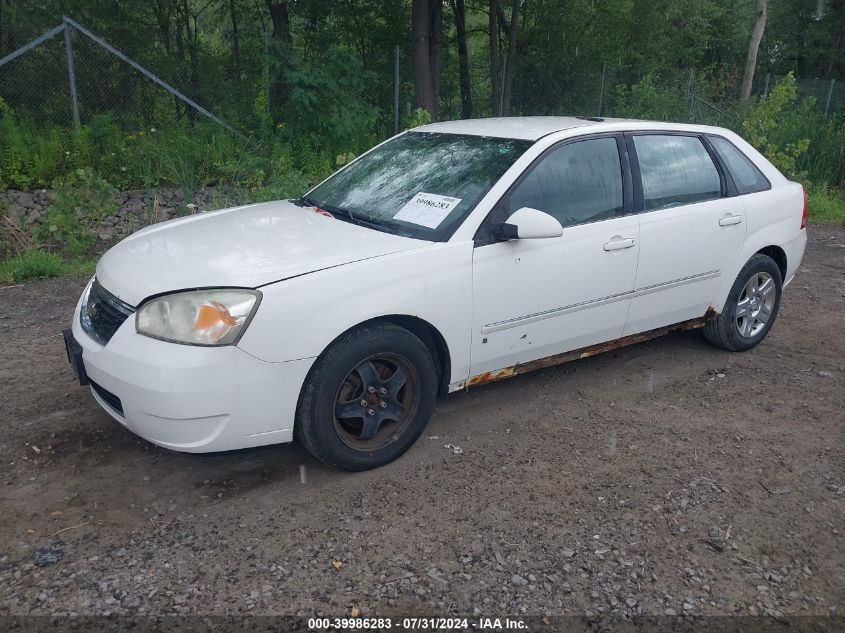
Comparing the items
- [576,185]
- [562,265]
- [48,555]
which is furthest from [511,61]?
[48,555]

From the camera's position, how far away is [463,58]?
15719 millimetres

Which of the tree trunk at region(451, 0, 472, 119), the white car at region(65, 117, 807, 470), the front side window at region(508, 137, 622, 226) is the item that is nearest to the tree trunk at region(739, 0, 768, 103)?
the tree trunk at region(451, 0, 472, 119)

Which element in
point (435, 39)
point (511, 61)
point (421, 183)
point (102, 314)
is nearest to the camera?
point (102, 314)

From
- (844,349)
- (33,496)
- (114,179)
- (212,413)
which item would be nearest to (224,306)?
(212,413)

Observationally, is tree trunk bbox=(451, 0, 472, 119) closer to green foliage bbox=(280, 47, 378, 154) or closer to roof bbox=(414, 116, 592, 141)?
green foliage bbox=(280, 47, 378, 154)

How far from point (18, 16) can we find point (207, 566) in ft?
30.7

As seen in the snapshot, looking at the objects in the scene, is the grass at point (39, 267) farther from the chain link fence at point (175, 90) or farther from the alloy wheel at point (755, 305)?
the alloy wheel at point (755, 305)

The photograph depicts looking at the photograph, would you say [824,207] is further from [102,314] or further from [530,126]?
[102,314]

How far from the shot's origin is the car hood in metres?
3.31

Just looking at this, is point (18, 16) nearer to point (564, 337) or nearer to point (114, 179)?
point (114, 179)

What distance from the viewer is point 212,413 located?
313cm

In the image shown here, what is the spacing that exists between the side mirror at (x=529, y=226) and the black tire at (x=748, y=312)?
202 cm

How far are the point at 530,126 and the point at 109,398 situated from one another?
112 inches

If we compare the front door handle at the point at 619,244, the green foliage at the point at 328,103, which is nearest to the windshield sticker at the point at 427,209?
the front door handle at the point at 619,244
